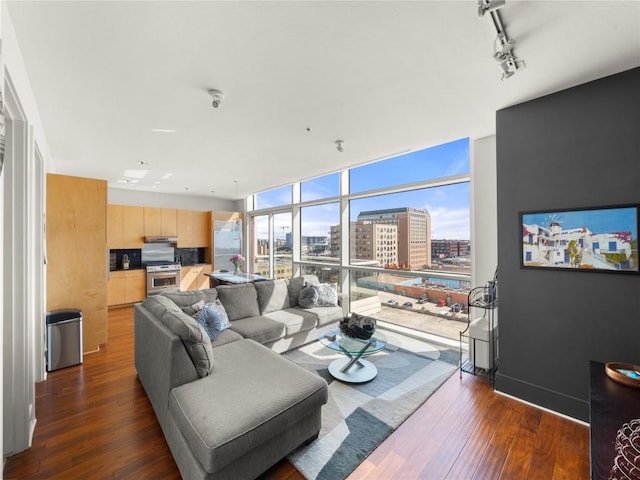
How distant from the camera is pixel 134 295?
6148 millimetres

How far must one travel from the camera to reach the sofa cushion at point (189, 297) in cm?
306

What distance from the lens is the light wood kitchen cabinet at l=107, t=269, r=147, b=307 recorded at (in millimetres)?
5828

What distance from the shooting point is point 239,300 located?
355 cm

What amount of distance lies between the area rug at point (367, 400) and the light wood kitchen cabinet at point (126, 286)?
4598 millimetres

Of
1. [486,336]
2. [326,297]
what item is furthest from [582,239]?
[326,297]

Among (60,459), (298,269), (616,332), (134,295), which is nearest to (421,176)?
(616,332)

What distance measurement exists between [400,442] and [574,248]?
2.05 m

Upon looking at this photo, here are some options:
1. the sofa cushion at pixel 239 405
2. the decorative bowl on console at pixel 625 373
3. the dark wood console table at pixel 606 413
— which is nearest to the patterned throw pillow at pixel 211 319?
the sofa cushion at pixel 239 405

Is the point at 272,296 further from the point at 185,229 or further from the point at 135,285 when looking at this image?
the point at 185,229

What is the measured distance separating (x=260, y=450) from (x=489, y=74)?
2970mm

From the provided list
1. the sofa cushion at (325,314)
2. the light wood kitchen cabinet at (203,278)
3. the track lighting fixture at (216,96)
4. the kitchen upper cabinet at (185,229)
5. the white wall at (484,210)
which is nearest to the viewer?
the track lighting fixture at (216,96)

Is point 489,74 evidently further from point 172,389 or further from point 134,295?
point 134,295

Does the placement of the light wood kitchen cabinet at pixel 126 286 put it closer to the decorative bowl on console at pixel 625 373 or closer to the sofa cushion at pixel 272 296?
the sofa cushion at pixel 272 296

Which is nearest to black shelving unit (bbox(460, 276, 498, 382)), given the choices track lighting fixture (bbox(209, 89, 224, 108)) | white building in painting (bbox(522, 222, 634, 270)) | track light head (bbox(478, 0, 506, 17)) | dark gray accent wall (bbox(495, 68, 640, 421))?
dark gray accent wall (bbox(495, 68, 640, 421))
